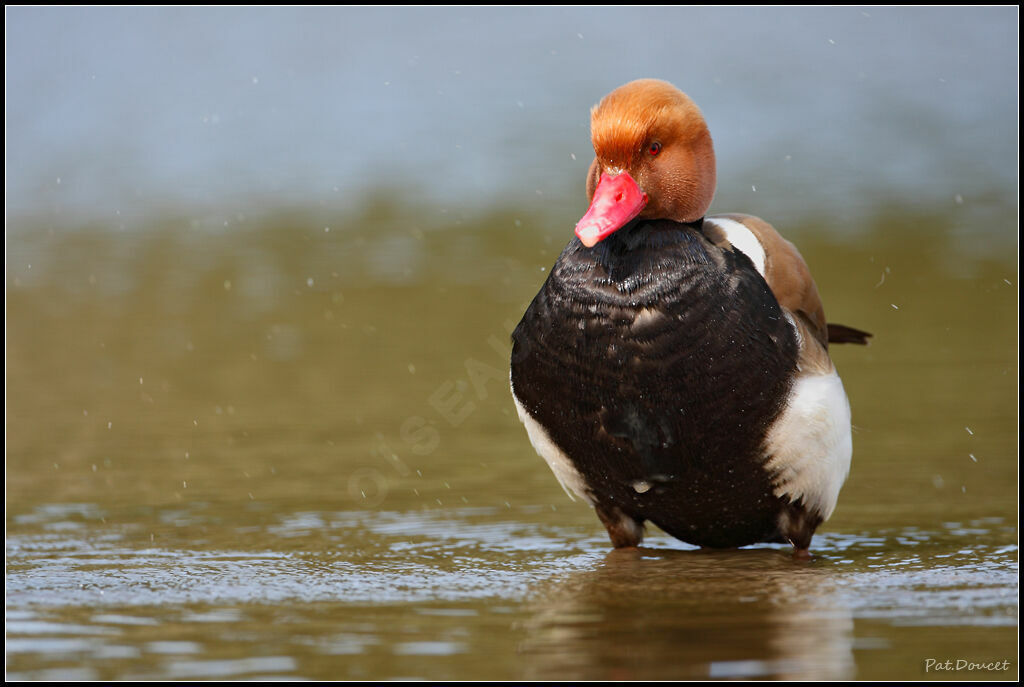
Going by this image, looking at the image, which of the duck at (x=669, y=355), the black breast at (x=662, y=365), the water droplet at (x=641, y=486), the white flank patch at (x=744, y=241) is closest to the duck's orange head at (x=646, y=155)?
the duck at (x=669, y=355)

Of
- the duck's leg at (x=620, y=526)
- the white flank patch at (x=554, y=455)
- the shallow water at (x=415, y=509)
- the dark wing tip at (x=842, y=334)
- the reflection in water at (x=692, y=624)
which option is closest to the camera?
the reflection in water at (x=692, y=624)

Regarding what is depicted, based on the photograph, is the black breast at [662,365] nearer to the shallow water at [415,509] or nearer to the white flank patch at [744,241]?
the white flank patch at [744,241]

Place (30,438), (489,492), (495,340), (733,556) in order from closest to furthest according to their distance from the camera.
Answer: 1. (733,556)
2. (489,492)
3. (30,438)
4. (495,340)

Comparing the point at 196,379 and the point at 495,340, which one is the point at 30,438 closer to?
the point at 196,379

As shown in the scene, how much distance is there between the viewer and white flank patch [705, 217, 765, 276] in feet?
16.5

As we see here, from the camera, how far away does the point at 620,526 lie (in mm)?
5277

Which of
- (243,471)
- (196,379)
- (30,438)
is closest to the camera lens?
(243,471)

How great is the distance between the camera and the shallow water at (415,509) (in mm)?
3879

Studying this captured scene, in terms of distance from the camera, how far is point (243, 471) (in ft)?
22.3

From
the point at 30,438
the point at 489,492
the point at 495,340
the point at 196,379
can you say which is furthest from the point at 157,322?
the point at 489,492

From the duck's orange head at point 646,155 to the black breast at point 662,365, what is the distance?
119mm

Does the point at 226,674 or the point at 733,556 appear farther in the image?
the point at 733,556

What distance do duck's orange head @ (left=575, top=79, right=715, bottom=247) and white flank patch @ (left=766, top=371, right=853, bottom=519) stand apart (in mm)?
719

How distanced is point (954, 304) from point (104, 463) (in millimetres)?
6442
